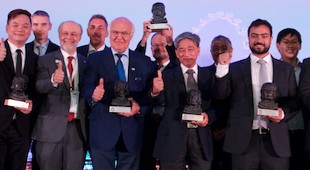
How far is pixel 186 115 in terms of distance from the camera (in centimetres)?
279

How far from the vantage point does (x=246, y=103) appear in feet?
9.58

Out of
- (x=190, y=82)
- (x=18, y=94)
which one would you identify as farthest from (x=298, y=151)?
(x=18, y=94)

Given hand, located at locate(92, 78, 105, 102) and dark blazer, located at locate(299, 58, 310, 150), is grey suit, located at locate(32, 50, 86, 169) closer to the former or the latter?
hand, located at locate(92, 78, 105, 102)

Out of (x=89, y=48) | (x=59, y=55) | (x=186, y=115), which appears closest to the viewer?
(x=186, y=115)

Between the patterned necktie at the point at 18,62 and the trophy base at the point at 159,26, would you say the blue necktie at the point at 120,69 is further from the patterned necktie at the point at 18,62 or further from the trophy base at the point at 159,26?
the patterned necktie at the point at 18,62

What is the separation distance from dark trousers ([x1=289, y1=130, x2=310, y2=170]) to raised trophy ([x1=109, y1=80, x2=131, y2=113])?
58.6 inches

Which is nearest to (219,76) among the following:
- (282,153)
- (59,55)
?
(282,153)

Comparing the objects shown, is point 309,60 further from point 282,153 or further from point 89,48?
point 89,48

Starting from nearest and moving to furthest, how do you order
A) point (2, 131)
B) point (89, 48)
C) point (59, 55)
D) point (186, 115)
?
point (186, 115)
point (2, 131)
point (59, 55)
point (89, 48)

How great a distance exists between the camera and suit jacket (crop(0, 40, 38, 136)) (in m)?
3.00

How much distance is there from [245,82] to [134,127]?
863 mm

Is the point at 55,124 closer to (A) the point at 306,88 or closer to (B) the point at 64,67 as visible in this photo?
(B) the point at 64,67

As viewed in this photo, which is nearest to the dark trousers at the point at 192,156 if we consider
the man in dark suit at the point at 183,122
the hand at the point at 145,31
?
the man in dark suit at the point at 183,122

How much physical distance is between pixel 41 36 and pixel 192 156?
1.75m
